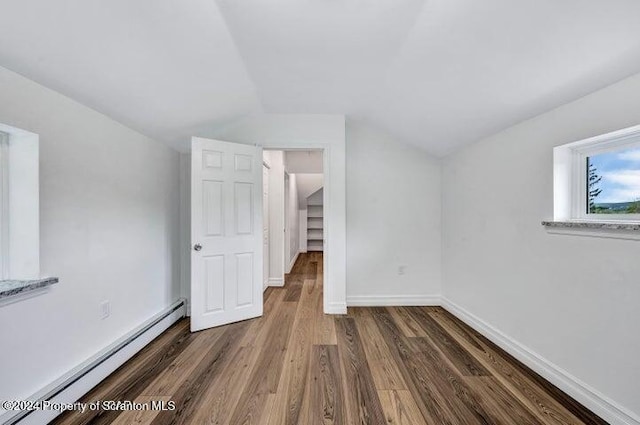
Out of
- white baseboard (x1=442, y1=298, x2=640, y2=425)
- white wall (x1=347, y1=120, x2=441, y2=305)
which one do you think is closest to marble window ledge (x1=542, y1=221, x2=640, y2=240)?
white baseboard (x1=442, y1=298, x2=640, y2=425)

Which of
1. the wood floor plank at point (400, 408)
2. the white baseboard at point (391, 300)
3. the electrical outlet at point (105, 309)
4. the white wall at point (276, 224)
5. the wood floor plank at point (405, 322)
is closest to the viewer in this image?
the wood floor plank at point (400, 408)

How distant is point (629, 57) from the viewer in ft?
3.94

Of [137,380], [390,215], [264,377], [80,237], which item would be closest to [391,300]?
[390,215]

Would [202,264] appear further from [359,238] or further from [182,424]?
[359,238]

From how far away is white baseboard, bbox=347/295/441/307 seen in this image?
3133mm

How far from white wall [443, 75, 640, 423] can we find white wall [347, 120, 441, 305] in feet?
1.37

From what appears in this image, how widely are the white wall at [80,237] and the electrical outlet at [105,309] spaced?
0.03 m

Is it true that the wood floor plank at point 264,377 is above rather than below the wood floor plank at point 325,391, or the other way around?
below

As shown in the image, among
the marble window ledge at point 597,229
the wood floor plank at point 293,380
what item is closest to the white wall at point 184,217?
the wood floor plank at point 293,380

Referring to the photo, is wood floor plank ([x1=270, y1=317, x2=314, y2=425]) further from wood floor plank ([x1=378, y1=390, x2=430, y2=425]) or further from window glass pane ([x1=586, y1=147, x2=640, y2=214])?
window glass pane ([x1=586, y1=147, x2=640, y2=214])

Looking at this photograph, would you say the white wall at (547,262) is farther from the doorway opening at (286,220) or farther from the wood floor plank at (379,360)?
the doorway opening at (286,220)

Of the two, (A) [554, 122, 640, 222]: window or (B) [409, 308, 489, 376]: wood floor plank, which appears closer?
(A) [554, 122, 640, 222]: window

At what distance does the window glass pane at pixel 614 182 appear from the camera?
4.66ft

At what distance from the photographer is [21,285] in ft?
4.16
